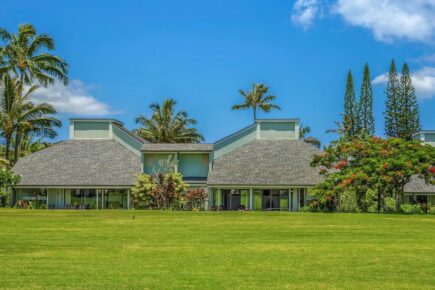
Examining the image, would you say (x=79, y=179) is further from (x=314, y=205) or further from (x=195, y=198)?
(x=314, y=205)

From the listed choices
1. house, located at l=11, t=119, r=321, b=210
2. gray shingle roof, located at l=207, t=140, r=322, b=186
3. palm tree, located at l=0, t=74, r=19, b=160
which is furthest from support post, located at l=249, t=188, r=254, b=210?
palm tree, located at l=0, t=74, r=19, b=160

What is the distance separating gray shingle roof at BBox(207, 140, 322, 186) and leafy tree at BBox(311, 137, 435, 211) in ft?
12.8

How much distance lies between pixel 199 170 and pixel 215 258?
35760 mm

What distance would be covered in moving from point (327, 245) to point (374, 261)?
3.09 metres

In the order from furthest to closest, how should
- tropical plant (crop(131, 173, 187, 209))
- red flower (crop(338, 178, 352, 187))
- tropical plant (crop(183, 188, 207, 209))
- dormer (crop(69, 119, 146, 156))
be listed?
dormer (crop(69, 119, 146, 156))
tropical plant (crop(183, 188, 207, 209))
tropical plant (crop(131, 173, 187, 209))
red flower (crop(338, 178, 352, 187))

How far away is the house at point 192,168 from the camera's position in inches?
1836

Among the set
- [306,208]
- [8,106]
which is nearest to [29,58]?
[8,106]

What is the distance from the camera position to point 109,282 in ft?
35.3

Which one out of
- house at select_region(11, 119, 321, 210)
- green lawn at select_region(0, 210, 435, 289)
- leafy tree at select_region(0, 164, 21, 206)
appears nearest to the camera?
green lawn at select_region(0, 210, 435, 289)

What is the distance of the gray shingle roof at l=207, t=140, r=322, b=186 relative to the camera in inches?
1815

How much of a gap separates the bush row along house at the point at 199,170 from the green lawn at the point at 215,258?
2534cm

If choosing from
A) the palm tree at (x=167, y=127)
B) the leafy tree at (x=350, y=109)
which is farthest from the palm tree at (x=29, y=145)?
the leafy tree at (x=350, y=109)

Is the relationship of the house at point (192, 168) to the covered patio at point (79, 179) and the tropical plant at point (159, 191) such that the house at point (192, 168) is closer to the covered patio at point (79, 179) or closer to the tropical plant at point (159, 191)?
the covered patio at point (79, 179)

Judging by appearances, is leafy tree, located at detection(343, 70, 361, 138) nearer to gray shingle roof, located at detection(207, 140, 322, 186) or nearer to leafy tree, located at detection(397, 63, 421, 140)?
leafy tree, located at detection(397, 63, 421, 140)
